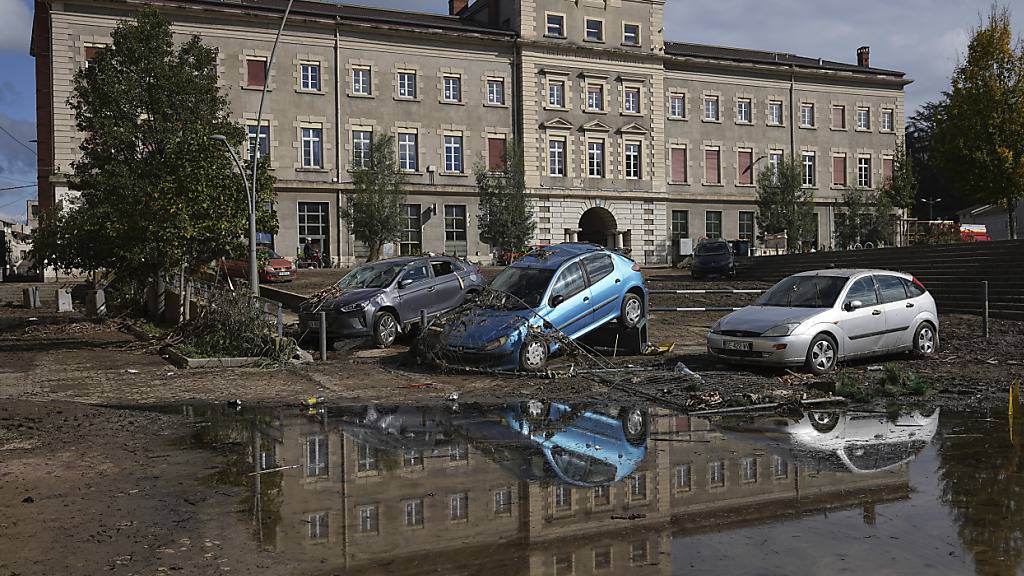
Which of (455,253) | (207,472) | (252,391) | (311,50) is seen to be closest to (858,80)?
(455,253)

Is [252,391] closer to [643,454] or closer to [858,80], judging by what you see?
[643,454]

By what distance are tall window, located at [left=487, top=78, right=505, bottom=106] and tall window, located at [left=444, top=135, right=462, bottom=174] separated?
2983 millimetres

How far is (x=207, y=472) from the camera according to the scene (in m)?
7.71

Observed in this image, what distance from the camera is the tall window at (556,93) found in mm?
52469

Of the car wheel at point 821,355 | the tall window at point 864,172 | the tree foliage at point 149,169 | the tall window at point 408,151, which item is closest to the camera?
the car wheel at point 821,355

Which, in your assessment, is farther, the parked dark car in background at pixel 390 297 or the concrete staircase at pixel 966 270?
the concrete staircase at pixel 966 270

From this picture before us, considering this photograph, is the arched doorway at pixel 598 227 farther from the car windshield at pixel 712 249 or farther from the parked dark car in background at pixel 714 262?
the parked dark car in background at pixel 714 262

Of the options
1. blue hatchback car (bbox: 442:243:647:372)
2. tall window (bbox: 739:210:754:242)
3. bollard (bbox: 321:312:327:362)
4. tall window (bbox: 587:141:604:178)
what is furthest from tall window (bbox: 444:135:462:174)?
blue hatchback car (bbox: 442:243:647:372)

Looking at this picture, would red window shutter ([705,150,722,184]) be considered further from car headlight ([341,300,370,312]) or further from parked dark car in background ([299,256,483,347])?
car headlight ([341,300,370,312])

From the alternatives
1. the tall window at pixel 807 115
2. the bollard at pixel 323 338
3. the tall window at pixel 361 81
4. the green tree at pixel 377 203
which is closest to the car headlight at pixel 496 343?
the bollard at pixel 323 338

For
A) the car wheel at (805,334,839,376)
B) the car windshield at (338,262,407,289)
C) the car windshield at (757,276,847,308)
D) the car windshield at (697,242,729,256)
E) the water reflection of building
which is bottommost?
the water reflection of building

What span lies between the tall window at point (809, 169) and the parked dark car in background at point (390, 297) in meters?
46.3

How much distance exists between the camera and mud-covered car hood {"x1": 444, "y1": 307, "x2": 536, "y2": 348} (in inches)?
551

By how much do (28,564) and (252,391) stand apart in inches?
306
